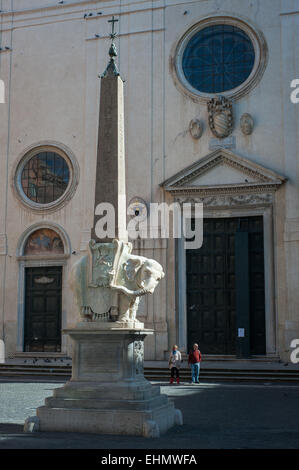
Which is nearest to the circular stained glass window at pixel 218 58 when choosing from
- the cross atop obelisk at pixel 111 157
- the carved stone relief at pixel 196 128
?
the carved stone relief at pixel 196 128

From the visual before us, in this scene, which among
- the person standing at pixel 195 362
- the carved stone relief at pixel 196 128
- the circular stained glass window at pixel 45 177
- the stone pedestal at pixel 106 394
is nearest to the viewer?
the stone pedestal at pixel 106 394

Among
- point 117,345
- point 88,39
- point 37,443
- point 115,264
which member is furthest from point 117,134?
point 88,39

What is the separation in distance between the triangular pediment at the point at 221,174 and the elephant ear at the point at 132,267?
13.8 m

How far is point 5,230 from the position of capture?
26734mm

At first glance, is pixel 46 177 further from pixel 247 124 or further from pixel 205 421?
pixel 205 421

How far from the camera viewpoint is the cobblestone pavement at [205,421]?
335 inches

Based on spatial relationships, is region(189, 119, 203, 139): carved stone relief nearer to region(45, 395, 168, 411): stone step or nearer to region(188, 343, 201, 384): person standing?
region(188, 343, 201, 384): person standing

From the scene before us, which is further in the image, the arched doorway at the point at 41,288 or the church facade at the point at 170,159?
the arched doorway at the point at 41,288

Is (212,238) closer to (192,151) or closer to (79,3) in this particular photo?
(192,151)

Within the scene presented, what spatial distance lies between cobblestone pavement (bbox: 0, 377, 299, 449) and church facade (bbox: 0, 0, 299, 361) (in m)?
6.10

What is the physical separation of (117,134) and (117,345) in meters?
3.40

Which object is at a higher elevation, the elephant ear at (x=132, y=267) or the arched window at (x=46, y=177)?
the arched window at (x=46, y=177)

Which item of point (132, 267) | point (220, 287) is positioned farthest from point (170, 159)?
point (132, 267)

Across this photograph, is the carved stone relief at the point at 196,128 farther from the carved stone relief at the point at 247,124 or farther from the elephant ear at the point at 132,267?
the elephant ear at the point at 132,267
